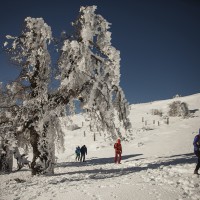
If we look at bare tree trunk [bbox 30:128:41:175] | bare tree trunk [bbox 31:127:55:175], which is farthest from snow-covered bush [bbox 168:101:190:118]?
bare tree trunk [bbox 30:128:41:175]

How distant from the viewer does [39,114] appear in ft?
36.5

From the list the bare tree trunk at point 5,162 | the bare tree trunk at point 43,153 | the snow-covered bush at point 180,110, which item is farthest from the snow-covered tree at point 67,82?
the snow-covered bush at point 180,110

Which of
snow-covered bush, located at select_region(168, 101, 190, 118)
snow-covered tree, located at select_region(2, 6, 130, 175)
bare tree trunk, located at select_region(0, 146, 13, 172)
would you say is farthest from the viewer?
snow-covered bush, located at select_region(168, 101, 190, 118)

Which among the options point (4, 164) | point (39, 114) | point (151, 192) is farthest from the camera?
point (4, 164)

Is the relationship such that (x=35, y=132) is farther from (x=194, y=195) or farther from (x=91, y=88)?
(x=194, y=195)

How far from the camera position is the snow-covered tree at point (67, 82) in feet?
35.6

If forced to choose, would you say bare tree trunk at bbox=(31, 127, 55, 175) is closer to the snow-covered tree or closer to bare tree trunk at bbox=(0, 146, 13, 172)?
the snow-covered tree

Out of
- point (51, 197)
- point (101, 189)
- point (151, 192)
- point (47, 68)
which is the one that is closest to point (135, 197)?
point (151, 192)

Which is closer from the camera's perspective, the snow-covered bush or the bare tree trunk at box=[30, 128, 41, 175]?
the bare tree trunk at box=[30, 128, 41, 175]

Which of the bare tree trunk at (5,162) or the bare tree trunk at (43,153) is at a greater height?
the bare tree trunk at (43,153)

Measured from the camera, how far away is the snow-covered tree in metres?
10.9

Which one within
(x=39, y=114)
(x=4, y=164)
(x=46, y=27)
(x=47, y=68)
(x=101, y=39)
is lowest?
(x=4, y=164)

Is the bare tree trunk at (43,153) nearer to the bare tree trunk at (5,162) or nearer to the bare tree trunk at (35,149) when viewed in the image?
the bare tree trunk at (35,149)

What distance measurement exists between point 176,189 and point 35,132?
7531 mm
